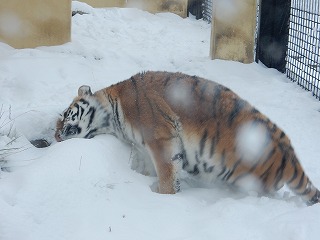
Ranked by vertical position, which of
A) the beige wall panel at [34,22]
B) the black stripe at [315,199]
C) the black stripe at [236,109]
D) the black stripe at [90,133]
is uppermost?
the beige wall panel at [34,22]

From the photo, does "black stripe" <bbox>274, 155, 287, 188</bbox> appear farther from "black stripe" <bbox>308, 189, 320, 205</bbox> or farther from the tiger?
"black stripe" <bbox>308, 189, 320, 205</bbox>

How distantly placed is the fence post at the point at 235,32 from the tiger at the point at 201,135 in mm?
3324

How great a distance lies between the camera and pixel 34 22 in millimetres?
6875

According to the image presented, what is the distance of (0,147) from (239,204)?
148cm

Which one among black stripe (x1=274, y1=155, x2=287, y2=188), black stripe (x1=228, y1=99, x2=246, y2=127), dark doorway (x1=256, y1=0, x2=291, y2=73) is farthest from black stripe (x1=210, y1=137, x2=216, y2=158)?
dark doorway (x1=256, y1=0, x2=291, y2=73)

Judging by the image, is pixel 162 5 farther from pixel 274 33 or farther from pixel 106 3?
pixel 274 33

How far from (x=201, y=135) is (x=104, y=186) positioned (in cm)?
79

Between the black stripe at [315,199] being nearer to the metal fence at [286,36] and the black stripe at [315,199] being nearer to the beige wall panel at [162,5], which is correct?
the metal fence at [286,36]

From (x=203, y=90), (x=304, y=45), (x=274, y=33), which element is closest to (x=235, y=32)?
(x=274, y=33)

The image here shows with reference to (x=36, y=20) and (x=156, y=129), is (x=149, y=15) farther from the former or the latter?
(x=156, y=129)

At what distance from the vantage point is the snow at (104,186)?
115 inches

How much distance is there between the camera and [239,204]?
334 cm

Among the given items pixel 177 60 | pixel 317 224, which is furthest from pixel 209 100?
pixel 177 60

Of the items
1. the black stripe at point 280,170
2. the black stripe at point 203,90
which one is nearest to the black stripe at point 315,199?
the black stripe at point 280,170
